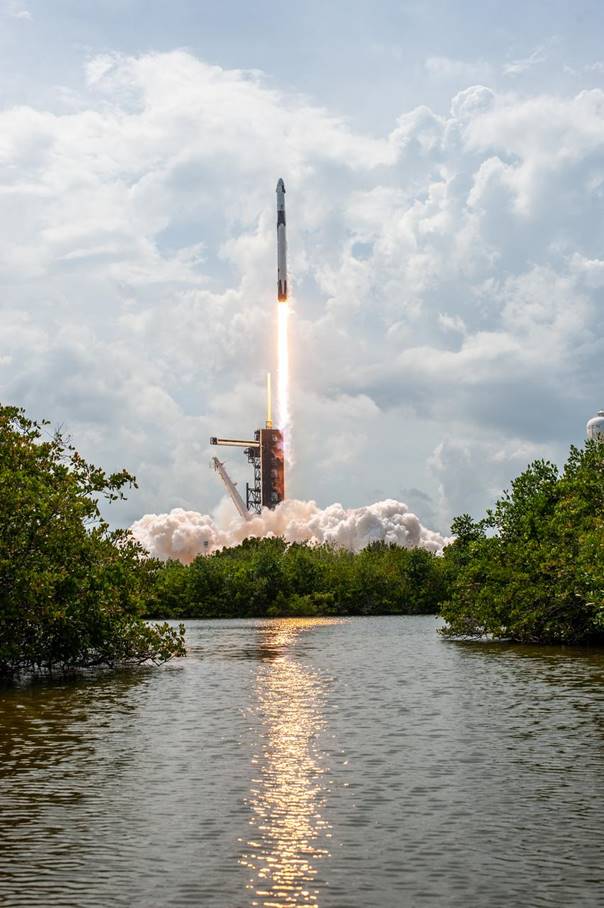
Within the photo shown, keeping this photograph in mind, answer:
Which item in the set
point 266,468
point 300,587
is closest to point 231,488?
point 266,468

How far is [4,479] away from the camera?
3522 cm

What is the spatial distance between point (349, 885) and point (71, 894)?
3.06 metres

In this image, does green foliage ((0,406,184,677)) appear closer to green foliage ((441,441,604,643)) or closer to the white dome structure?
green foliage ((441,441,604,643))

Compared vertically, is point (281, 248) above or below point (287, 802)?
above

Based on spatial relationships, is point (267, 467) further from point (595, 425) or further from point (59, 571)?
point (59, 571)

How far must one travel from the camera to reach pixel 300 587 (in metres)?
119

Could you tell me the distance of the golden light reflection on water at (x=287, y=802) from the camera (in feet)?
42.3

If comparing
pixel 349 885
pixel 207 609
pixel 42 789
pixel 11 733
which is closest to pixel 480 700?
pixel 11 733

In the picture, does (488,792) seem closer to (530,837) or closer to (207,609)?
(530,837)

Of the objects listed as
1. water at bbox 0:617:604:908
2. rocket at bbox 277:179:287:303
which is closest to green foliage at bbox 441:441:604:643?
water at bbox 0:617:604:908

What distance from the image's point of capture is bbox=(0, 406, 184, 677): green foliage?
115 feet

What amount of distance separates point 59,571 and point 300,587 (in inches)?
3263

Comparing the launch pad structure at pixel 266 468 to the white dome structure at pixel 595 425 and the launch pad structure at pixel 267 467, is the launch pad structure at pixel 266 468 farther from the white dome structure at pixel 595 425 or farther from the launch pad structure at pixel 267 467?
the white dome structure at pixel 595 425

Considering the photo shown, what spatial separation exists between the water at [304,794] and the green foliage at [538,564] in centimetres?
1390
